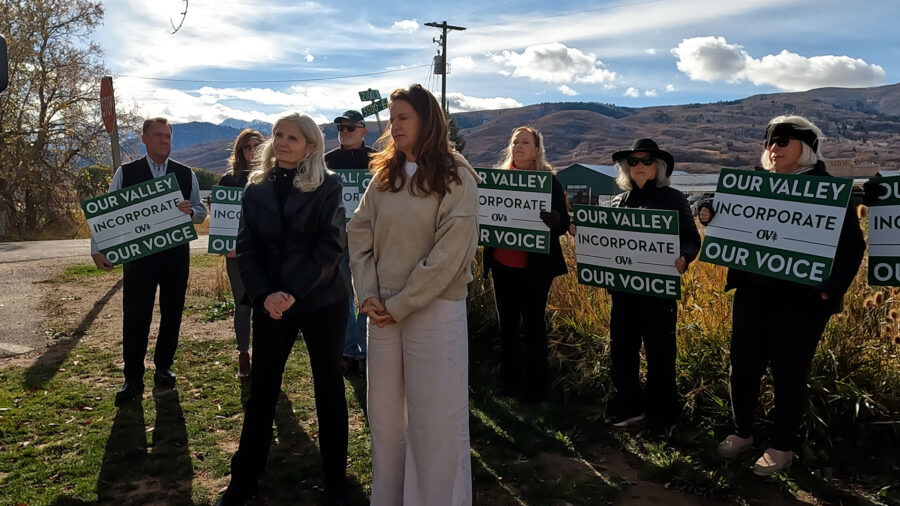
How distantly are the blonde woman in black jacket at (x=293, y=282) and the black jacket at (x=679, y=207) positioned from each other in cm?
229

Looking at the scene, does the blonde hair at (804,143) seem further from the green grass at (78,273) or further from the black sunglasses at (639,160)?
the green grass at (78,273)

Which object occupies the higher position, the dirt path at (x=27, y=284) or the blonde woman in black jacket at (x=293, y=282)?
the blonde woman in black jacket at (x=293, y=282)

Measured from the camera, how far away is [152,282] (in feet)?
16.9

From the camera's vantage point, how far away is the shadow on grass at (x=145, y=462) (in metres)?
3.64

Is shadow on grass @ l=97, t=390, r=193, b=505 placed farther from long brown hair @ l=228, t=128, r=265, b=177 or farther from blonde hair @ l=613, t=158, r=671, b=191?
blonde hair @ l=613, t=158, r=671, b=191

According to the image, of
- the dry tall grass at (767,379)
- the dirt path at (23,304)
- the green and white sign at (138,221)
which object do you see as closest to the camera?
the dry tall grass at (767,379)

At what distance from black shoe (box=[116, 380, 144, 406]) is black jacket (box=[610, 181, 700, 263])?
14.0 ft

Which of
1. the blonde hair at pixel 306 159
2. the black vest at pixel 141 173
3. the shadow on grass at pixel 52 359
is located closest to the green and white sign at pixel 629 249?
the blonde hair at pixel 306 159

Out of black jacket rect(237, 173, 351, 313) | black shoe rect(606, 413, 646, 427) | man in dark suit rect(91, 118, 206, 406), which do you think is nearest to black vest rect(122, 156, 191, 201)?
man in dark suit rect(91, 118, 206, 406)

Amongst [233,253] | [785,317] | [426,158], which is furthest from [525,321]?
[233,253]

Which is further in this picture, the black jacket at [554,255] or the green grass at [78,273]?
the green grass at [78,273]

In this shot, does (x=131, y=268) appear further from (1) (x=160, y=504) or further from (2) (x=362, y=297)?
(2) (x=362, y=297)

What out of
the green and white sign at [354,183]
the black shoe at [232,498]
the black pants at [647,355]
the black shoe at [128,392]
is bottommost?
the black shoe at [232,498]

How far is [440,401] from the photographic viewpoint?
3008 mm
